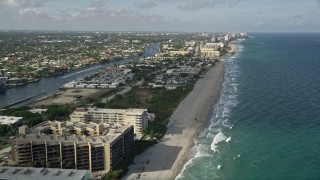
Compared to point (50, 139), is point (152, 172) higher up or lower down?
lower down

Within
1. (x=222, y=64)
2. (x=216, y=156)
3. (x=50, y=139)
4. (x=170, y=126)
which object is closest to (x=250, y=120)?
(x=170, y=126)

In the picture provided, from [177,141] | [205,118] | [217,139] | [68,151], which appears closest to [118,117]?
[177,141]

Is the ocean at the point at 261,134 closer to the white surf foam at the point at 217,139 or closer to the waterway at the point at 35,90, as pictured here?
the white surf foam at the point at 217,139

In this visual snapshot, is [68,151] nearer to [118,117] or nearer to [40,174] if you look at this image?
[40,174]

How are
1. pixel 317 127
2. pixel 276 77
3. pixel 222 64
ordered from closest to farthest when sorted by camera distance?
pixel 317 127 < pixel 276 77 < pixel 222 64

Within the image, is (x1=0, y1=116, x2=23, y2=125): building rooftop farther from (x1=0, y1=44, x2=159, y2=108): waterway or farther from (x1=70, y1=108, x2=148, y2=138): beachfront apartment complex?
(x1=0, y1=44, x2=159, y2=108): waterway

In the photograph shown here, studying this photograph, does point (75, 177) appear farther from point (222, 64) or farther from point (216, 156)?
point (222, 64)

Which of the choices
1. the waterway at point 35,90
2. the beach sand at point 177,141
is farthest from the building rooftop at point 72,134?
the waterway at point 35,90
